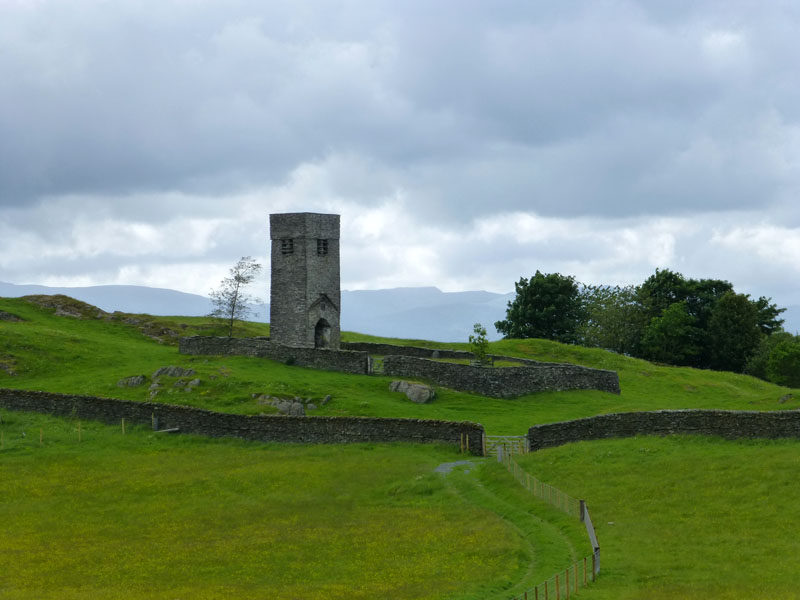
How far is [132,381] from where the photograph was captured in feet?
210

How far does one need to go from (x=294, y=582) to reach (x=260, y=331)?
80.5 metres

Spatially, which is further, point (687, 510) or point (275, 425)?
point (275, 425)

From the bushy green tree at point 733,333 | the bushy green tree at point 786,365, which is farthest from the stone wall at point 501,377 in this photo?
the bushy green tree at point 733,333

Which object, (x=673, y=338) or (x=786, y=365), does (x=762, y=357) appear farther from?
(x=786, y=365)

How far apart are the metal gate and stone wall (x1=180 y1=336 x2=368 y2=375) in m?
20.4

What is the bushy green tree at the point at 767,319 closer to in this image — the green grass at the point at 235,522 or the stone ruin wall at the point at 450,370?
the stone ruin wall at the point at 450,370

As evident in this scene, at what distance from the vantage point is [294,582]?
28.3 metres

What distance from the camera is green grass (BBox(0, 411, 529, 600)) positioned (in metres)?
28.4

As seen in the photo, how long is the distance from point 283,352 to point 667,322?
184ft

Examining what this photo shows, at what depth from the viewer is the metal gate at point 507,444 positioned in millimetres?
48281

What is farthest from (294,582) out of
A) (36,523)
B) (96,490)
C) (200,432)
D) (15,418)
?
(15,418)

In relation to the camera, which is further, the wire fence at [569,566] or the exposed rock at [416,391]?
the exposed rock at [416,391]

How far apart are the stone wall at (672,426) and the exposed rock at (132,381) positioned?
2840 centimetres

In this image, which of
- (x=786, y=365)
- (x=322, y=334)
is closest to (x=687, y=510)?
(x=322, y=334)
